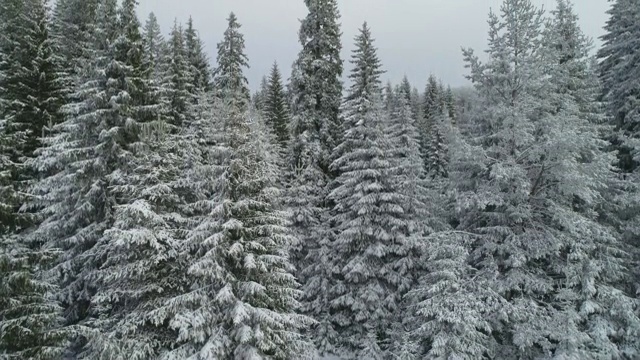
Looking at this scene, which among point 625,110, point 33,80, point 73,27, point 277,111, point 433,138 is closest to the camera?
point 625,110

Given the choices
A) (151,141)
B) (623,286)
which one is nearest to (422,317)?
(623,286)

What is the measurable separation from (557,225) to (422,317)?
6.53 meters

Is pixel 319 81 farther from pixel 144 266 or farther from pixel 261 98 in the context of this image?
pixel 261 98

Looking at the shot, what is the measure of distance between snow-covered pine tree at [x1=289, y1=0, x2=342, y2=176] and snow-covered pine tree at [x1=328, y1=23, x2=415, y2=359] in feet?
10.1

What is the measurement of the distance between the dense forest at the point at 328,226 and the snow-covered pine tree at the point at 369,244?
10 centimetres

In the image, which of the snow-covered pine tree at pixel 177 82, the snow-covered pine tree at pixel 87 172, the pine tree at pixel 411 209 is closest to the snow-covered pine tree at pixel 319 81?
the pine tree at pixel 411 209

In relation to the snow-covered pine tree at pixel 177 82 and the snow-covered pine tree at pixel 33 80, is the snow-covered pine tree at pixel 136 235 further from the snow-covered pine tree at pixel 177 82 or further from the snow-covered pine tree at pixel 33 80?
the snow-covered pine tree at pixel 177 82

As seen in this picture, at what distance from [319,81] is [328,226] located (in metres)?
8.26

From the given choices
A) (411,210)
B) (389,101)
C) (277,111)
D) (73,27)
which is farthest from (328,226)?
(389,101)

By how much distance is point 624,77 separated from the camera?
20359 mm

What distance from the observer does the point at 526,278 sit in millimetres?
15359

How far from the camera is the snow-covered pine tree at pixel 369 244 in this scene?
18562mm

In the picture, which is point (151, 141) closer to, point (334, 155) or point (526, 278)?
point (334, 155)

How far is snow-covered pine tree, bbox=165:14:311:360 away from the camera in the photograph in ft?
41.1
